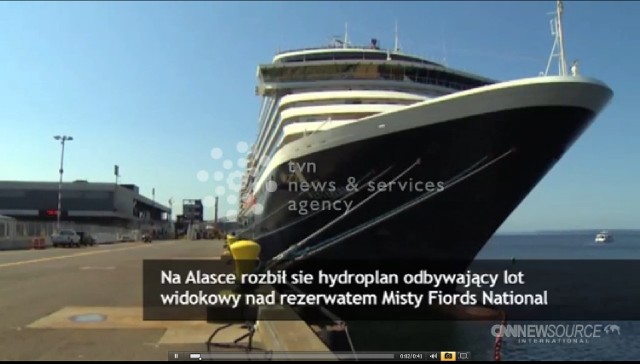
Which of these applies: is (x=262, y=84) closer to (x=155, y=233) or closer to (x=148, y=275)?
(x=148, y=275)

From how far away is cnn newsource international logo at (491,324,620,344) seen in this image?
14.9 metres

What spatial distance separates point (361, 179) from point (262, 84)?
11.2 meters

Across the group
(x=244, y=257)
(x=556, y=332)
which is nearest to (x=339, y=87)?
(x=556, y=332)

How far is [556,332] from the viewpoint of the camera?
16.1 m

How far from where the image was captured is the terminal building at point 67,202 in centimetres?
8756

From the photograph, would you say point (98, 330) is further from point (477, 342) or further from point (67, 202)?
point (67, 202)

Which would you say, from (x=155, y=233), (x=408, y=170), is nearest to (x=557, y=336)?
(x=408, y=170)

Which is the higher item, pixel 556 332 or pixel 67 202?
pixel 67 202

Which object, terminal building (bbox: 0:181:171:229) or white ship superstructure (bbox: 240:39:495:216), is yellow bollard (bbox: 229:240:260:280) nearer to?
white ship superstructure (bbox: 240:39:495:216)

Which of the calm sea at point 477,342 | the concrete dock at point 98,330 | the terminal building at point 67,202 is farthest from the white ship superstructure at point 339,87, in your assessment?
the terminal building at point 67,202

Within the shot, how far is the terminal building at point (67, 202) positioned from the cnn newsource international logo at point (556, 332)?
265 ft

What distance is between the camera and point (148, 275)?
1719 cm

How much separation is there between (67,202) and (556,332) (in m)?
86.3

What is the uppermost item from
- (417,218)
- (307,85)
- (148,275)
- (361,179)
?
(307,85)
